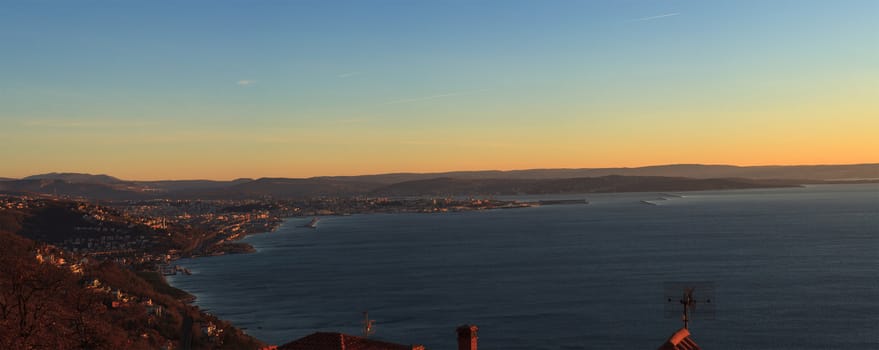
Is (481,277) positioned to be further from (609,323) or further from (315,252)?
(315,252)

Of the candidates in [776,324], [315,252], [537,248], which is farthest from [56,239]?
[776,324]

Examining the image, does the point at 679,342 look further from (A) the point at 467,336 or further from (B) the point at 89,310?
(B) the point at 89,310

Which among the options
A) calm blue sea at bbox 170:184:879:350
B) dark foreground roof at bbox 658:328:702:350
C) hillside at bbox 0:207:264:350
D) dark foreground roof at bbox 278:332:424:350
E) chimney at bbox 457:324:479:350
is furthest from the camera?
calm blue sea at bbox 170:184:879:350

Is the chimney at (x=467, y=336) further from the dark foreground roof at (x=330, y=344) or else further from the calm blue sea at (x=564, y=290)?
the calm blue sea at (x=564, y=290)

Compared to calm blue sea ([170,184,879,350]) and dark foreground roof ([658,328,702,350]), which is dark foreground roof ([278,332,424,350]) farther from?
calm blue sea ([170,184,879,350])

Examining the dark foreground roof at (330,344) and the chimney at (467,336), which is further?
the dark foreground roof at (330,344)

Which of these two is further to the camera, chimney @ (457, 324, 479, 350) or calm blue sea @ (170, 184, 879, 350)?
calm blue sea @ (170, 184, 879, 350)

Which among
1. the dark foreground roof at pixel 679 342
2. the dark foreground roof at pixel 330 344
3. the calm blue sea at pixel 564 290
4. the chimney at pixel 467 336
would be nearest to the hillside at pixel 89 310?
the dark foreground roof at pixel 330 344

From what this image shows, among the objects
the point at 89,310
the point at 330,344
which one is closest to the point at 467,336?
the point at 330,344

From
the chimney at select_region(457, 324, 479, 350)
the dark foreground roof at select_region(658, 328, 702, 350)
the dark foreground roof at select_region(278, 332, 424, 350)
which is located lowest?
the dark foreground roof at select_region(278, 332, 424, 350)

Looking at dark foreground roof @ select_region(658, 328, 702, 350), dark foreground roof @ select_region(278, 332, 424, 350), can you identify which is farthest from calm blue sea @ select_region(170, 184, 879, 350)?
dark foreground roof @ select_region(658, 328, 702, 350)
